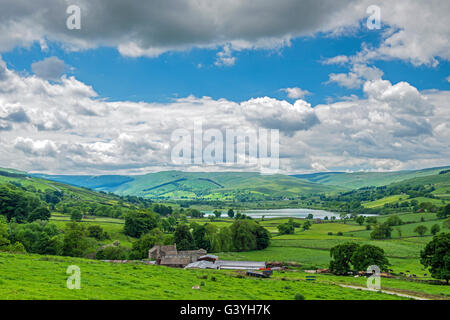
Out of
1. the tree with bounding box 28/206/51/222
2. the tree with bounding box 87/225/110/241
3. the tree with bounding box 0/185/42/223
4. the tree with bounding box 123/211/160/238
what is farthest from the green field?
the tree with bounding box 0/185/42/223

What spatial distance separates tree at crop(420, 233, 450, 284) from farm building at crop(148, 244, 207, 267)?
4517 cm

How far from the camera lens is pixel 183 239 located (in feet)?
301

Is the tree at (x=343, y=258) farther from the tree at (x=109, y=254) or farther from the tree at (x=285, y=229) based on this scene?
the tree at (x=285, y=229)

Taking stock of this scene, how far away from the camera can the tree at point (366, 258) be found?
190 feet

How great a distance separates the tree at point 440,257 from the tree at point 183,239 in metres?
58.0

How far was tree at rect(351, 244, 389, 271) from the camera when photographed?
190 ft

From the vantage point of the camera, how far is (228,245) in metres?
97.4

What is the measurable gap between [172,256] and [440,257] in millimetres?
51555

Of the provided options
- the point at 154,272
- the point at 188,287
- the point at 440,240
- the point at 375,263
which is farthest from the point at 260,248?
the point at 188,287

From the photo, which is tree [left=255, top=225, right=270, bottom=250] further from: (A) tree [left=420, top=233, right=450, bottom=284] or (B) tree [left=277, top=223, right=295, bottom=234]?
(A) tree [left=420, top=233, right=450, bottom=284]

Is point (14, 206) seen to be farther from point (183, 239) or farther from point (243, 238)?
point (243, 238)

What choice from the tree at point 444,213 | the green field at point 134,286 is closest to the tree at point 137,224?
the green field at point 134,286

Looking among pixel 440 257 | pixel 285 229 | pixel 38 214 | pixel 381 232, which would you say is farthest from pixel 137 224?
pixel 440 257

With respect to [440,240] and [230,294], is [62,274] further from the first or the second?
[440,240]
